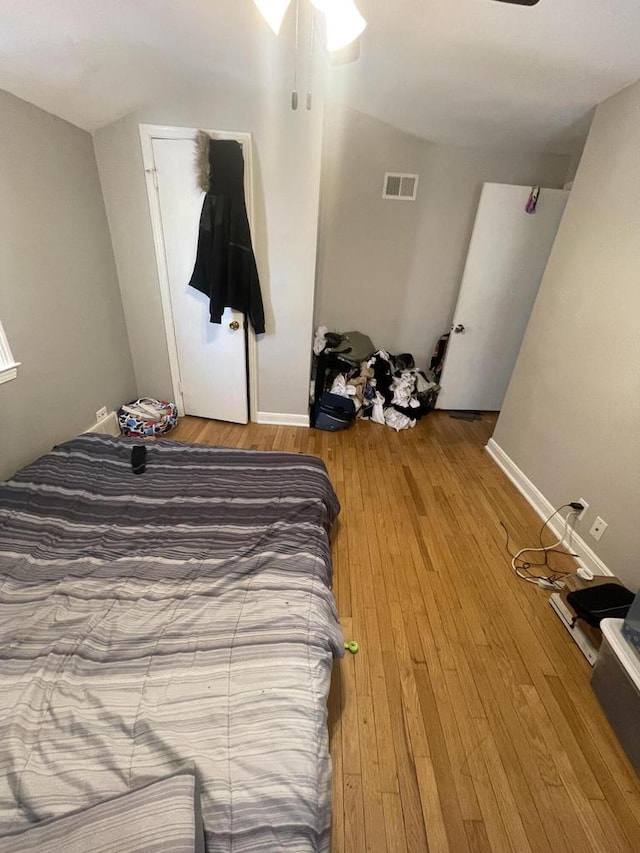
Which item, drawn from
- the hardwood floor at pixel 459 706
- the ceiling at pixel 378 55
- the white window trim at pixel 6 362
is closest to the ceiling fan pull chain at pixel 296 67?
the ceiling at pixel 378 55

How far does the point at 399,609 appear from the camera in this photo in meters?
1.67

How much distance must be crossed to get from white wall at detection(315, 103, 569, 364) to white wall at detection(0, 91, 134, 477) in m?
1.83

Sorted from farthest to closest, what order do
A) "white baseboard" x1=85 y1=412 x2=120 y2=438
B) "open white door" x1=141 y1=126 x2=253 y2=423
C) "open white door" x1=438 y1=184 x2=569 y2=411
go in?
1. "open white door" x1=438 y1=184 x2=569 y2=411
2. "white baseboard" x1=85 y1=412 x2=120 y2=438
3. "open white door" x1=141 y1=126 x2=253 y2=423

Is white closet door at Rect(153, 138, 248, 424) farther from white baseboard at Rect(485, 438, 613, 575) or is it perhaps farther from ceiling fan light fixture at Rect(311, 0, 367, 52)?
white baseboard at Rect(485, 438, 613, 575)

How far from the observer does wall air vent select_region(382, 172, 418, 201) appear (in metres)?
3.09

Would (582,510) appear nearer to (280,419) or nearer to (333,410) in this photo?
(333,410)

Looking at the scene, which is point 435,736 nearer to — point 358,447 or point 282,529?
point 282,529

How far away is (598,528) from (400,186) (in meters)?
3.02

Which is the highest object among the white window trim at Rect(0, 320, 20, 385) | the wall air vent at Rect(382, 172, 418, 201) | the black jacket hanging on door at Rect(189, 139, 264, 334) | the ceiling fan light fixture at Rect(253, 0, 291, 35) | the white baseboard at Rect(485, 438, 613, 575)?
the ceiling fan light fixture at Rect(253, 0, 291, 35)

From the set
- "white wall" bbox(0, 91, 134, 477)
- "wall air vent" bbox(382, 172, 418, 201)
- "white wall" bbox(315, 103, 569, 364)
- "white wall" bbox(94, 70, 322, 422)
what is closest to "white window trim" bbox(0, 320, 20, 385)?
"white wall" bbox(0, 91, 134, 477)

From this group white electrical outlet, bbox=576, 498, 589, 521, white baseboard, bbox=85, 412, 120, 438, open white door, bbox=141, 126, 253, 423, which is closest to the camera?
white electrical outlet, bbox=576, 498, 589, 521

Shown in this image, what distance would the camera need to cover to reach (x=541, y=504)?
229 cm

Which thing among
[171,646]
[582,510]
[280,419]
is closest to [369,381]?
[280,419]

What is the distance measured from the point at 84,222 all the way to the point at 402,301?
2646mm
